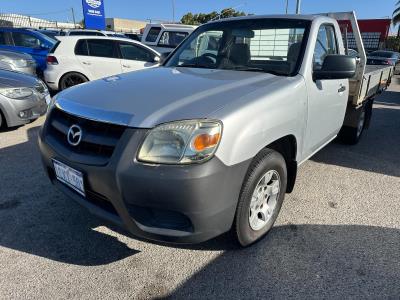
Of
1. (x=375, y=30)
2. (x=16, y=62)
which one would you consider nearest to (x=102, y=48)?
(x=16, y=62)

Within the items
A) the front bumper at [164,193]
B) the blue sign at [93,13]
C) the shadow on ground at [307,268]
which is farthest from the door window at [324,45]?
the blue sign at [93,13]

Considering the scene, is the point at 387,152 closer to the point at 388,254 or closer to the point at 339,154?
the point at 339,154

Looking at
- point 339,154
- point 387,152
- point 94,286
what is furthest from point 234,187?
point 387,152

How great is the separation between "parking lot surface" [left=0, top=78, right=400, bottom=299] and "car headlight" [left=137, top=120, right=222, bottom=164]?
2.99ft

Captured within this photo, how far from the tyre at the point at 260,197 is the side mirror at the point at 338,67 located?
2.98ft

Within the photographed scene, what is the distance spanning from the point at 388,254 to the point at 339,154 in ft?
8.24

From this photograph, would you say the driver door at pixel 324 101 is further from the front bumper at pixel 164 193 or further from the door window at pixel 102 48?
the door window at pixel 102 48

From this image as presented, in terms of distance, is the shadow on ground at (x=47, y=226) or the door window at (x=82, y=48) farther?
the door window at (x=82, y=48)

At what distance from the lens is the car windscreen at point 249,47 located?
3.19m

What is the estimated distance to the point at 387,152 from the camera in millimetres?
5238

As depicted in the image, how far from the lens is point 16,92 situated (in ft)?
17.9

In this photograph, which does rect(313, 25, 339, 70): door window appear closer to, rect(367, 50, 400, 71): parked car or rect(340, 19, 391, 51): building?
rect(367, 50, 400, 71): parked car

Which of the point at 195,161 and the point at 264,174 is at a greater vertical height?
the point at 195,161

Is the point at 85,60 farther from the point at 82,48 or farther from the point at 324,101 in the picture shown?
the point at 324,101
